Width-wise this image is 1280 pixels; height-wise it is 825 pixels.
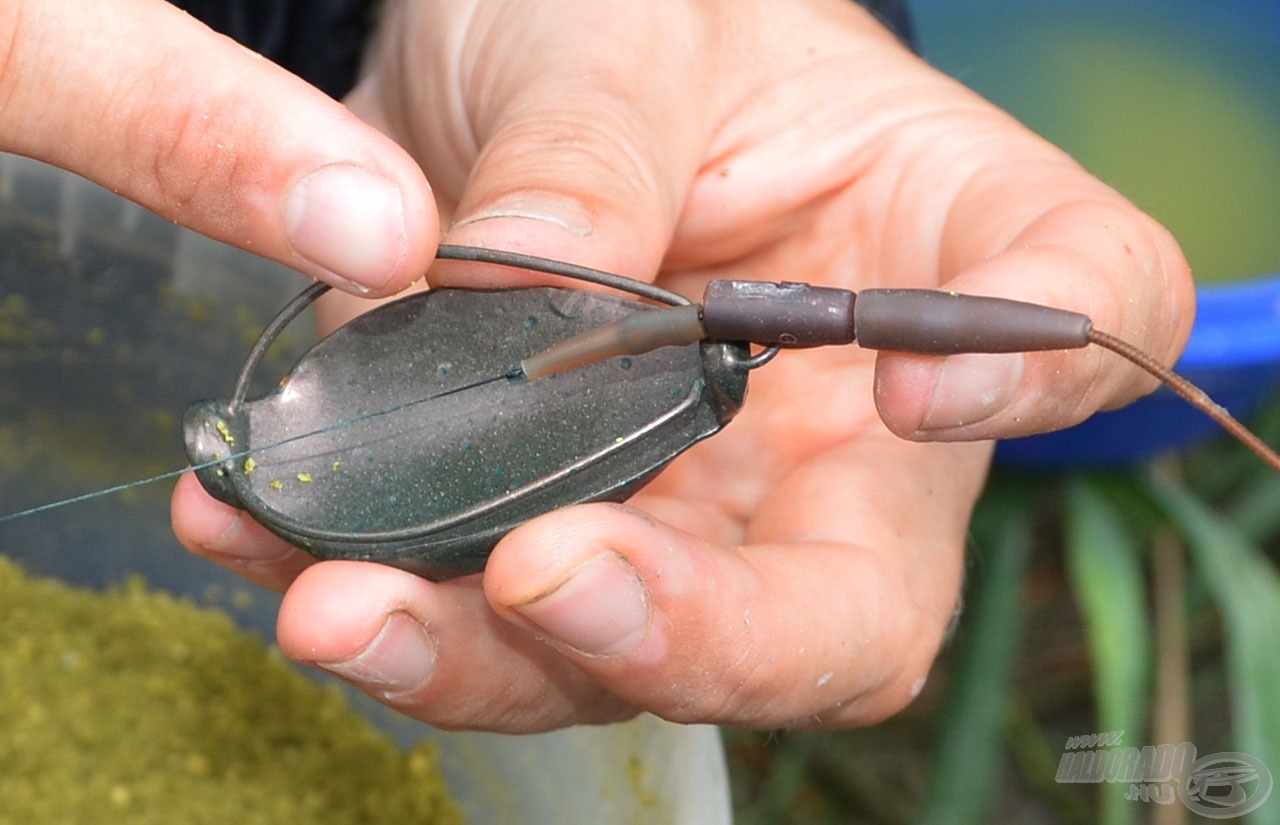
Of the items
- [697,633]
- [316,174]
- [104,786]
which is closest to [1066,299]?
[697,633]

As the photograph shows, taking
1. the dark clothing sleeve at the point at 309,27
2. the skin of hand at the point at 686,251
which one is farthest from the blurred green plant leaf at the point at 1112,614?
the dark clothing sleeve at the point at 309,27

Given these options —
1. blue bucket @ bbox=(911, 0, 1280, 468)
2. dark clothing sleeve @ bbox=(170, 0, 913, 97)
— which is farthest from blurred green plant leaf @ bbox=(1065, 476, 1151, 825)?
dark clothing sleeve @ bbox=(170, 0, 913, 97)

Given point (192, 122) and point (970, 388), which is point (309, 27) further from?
point (970, 388)

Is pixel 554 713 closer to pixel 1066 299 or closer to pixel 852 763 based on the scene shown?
pixel 1066 299

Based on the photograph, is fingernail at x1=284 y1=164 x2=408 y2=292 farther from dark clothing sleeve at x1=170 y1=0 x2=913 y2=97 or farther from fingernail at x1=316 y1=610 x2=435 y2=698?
dark clothing sleeve at x1=170 y1=0 x2=913 y2=97

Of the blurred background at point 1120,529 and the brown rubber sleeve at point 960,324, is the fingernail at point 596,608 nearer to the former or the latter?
the brown rubber sleeve at point 960,324

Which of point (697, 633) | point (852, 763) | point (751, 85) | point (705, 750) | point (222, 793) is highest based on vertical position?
point (751, 85)
